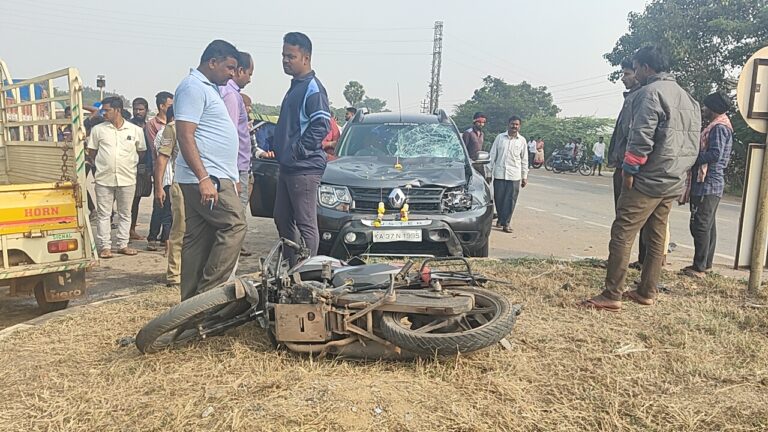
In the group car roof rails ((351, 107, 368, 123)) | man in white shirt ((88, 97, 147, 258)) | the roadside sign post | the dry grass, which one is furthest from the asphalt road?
man in white shirt ((88, 97, 147, 258))

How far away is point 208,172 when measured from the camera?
3715 millimetres

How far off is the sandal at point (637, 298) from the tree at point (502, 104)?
42.2 metres

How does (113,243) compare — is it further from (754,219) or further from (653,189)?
(754,219)

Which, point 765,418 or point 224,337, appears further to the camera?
point 224,337

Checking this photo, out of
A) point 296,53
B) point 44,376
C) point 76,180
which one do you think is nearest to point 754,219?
point 296,53

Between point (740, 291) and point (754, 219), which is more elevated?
point (754, 219)

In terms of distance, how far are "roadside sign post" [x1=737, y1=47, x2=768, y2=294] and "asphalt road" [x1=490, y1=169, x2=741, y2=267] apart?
1910 millimetres

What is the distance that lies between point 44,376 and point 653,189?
4011 millimetres

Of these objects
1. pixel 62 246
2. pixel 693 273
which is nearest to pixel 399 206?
pixel 62 246

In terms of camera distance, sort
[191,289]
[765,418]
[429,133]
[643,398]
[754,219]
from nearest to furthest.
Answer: [765,418] → [643,398] → [191,289] → [754,219] → [429,133]

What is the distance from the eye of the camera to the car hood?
5363mm

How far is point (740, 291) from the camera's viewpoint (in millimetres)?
4879

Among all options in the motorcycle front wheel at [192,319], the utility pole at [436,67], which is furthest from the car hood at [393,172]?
the utility pole at [436,67]

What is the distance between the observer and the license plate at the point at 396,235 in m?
5.11
